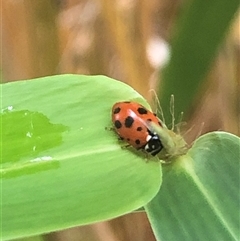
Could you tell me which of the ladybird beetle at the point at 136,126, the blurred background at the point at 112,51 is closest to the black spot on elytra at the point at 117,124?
the ladybird beetle at the point at 136,126

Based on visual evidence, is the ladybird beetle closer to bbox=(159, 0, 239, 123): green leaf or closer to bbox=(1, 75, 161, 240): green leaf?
bbox=(1, 75, 161, 240): green leaf

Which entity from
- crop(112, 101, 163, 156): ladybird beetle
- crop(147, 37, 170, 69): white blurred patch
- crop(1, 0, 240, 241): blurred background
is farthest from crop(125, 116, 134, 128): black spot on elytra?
crop(147, 37, 170, 69): white blurred patch

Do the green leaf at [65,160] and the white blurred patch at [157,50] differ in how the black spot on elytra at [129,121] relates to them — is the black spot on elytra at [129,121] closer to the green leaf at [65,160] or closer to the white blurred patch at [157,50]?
the green leaf at [65,160]

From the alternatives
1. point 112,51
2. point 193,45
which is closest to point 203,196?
point 193,45

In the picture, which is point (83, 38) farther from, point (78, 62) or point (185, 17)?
point (185, 17)

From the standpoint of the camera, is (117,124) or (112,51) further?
(112,51)

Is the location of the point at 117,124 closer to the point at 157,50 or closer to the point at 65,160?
the point at 65,160
